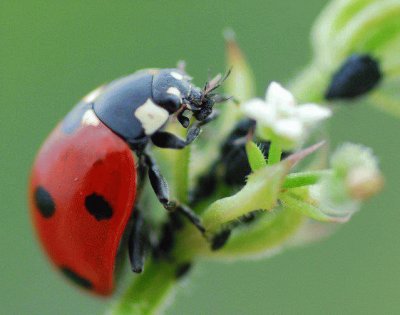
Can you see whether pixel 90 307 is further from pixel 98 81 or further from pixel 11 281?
pixel 98 81

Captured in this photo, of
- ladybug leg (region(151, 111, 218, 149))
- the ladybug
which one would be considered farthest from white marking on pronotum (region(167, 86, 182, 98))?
ladybug leg (region(151, 111, 218, 149))

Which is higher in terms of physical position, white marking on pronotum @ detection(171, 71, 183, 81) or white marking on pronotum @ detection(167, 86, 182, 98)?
white marking on pronotum @ detection(171, 71, 183, 81)

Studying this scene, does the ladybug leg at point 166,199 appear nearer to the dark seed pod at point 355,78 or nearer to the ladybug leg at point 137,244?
the ladybug leg at point 137,244

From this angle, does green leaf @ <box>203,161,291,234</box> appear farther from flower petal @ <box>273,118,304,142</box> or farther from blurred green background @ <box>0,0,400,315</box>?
blurred green background @ <box>0,0,400,315</box>

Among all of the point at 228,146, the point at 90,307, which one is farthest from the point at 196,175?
the point at 90,307

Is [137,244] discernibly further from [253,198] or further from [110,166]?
[253,198]

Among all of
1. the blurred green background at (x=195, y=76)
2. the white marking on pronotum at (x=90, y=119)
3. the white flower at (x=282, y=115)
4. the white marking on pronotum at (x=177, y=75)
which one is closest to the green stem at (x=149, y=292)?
the white marking on pronotum at (x=90, y=119)

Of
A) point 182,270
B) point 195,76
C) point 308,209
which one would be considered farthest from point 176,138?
point 195,76
